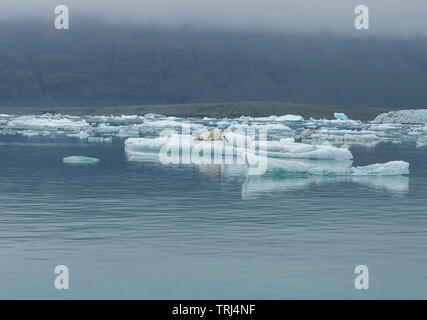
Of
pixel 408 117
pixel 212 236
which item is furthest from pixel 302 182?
pixel 408 117

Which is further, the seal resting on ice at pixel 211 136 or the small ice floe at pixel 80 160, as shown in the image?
the seal resting on ice at pixel 211 136

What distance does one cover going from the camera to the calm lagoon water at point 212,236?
9102 mm

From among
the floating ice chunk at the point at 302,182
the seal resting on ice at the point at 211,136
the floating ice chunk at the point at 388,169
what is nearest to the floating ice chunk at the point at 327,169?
the floating ice chunk at the point at 388,169

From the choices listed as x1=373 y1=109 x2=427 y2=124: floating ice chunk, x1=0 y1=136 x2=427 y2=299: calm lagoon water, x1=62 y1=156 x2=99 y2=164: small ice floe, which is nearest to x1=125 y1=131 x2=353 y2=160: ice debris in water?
x1=62 y1=156 x2=99 y2=164: small ice floe

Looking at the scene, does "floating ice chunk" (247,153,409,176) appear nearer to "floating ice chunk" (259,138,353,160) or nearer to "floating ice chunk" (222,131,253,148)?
"floating ice chunk" (259,138,353,160)

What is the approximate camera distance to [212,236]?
39.7 ft

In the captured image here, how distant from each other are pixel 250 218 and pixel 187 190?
489 centimetres

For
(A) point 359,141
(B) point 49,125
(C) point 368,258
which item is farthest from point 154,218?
(B) point 49,125

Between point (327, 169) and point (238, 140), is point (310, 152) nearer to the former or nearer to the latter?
point (238, 140)

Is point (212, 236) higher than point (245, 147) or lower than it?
lower

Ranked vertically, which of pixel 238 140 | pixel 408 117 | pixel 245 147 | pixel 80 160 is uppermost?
pixel 408 117

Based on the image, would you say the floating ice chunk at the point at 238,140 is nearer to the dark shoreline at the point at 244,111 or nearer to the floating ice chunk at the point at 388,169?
the floating ice chunk at the point at 388,169

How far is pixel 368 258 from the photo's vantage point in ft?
35.1
